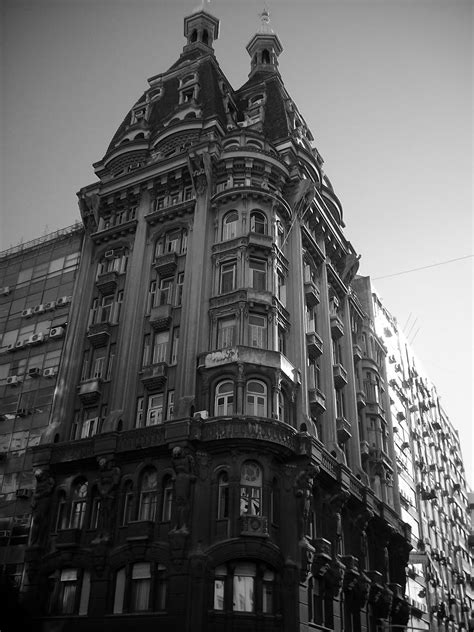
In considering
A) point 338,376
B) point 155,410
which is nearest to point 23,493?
point 155,410

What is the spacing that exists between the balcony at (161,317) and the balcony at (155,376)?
9.95 feet

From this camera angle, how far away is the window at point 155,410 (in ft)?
131

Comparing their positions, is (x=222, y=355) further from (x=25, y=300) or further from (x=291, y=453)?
(x=25, y=300)

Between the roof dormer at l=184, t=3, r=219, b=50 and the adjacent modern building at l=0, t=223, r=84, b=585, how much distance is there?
25350 millimetres

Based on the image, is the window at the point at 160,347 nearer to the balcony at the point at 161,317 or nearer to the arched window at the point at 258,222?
the balcony at the point at 161,317

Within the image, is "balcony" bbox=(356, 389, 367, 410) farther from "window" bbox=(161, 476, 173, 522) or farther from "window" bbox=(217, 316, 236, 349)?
"window" bbox=(161, 476, 173, 522)

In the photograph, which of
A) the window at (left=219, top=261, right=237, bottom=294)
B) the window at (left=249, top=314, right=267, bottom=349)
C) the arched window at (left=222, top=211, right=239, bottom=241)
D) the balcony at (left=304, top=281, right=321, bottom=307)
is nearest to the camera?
the window at (left=249, top=314, right=267, bottom=349)

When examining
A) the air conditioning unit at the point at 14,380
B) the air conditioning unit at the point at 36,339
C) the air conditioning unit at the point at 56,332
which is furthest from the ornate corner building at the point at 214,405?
the air conditioning unit at the point at 14,380

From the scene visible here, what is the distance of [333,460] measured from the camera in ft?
136

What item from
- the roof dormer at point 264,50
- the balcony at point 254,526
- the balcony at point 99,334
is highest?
the roof dormer at point 264,50

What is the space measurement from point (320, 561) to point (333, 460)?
6667 mm

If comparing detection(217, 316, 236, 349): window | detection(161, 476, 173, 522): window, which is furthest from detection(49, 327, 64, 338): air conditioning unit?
detection(161, 476, 173, 522): window

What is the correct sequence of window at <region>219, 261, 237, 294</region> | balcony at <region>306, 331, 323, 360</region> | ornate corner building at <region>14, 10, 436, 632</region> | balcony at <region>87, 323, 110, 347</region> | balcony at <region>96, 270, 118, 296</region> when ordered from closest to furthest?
ornate corner building at <region>14, 10, 436, 632</region> → window at <region>219, 261, 237, 294</region> → balcony at <region>87, 323, 110, 347</region> → balcony at <region>306, 331, 323, 360</region> → balcony at <region>96, 270, 118, 296</region>

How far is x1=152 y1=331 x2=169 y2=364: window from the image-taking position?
1672 inches
